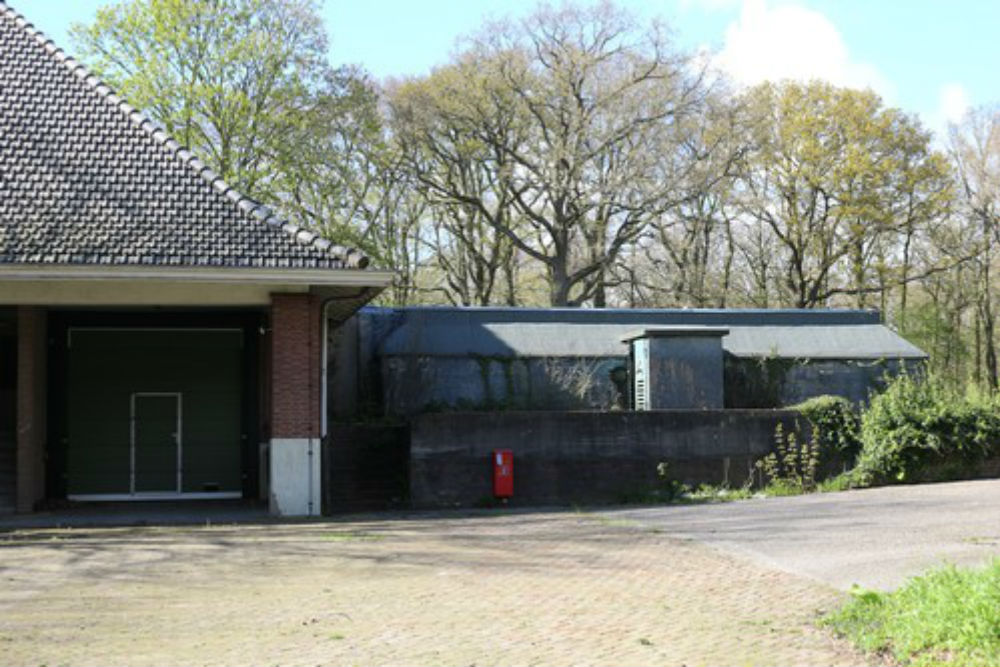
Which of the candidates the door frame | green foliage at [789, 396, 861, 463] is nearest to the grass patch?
green foliage at [789, 396, 861, 463]

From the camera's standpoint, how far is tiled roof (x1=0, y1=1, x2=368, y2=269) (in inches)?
705

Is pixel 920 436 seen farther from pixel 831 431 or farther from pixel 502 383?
pixel 502 383

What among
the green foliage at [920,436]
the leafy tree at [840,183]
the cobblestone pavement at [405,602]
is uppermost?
the leafy tree at [840,183]

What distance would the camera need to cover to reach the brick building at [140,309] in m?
18.0

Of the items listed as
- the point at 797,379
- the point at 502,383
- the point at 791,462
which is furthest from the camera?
the point at 797,379

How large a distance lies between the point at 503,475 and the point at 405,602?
1068 cm

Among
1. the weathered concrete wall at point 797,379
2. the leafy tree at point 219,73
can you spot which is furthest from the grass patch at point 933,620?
the leafy tree at point 219,73

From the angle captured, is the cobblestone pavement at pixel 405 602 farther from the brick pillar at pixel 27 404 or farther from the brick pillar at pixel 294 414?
the brick pillar at pixel 27 404

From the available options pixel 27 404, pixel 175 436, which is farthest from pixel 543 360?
pixel 27 404

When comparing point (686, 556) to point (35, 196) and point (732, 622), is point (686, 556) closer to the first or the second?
point (732, 622)

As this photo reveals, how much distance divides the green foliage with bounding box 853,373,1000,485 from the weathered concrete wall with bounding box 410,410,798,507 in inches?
62.8

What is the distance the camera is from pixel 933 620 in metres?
7.38

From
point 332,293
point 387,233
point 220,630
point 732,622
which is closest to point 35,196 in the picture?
point 332,293

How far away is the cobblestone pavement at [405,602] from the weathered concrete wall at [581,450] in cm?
557
